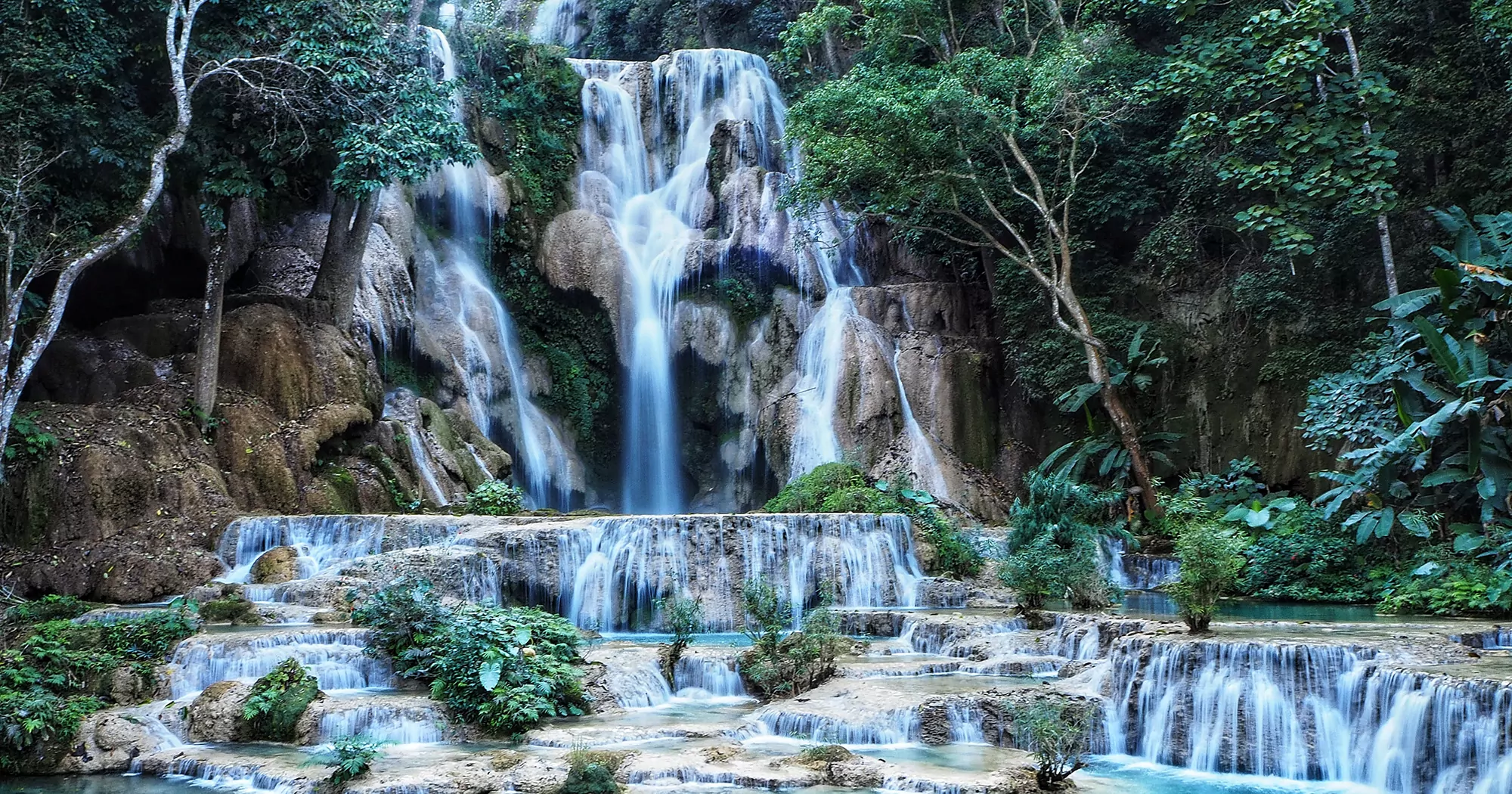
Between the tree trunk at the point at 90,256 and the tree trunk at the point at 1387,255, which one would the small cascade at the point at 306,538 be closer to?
the tree trunk at the point at 90,256

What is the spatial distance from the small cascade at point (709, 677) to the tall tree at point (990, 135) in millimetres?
9816

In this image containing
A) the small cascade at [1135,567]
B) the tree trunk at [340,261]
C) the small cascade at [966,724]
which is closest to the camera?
the small cascade at [966,724]

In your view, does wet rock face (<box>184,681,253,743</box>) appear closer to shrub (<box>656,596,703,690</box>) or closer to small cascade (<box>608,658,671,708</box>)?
small cascade (<box>608,658,671,708</box>)

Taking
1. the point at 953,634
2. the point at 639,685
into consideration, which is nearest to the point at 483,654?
the point at 639,685

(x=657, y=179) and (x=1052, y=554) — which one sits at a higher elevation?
(x=657, y=179)

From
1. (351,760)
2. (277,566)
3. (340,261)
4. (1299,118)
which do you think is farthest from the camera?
(340,261)

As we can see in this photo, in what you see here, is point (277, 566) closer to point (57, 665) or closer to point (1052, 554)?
point (57, 665)

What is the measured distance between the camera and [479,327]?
76.5 ft

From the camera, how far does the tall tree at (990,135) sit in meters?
18.9

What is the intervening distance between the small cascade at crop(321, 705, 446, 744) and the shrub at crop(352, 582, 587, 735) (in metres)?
0.30

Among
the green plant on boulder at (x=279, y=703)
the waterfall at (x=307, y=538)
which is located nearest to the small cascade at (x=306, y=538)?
the waterfall at (x=307, y=538)

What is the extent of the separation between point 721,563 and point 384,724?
20.5 ft

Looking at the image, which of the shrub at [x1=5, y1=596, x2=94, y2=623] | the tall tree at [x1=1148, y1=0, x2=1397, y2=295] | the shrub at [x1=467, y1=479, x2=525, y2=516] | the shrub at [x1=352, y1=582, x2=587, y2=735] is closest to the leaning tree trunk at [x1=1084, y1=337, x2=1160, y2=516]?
the tall tree at [x1=1148, y1=0, x2=1397, y2=295]

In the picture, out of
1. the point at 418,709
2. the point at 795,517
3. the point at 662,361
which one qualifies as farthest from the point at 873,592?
the point at 662,361
